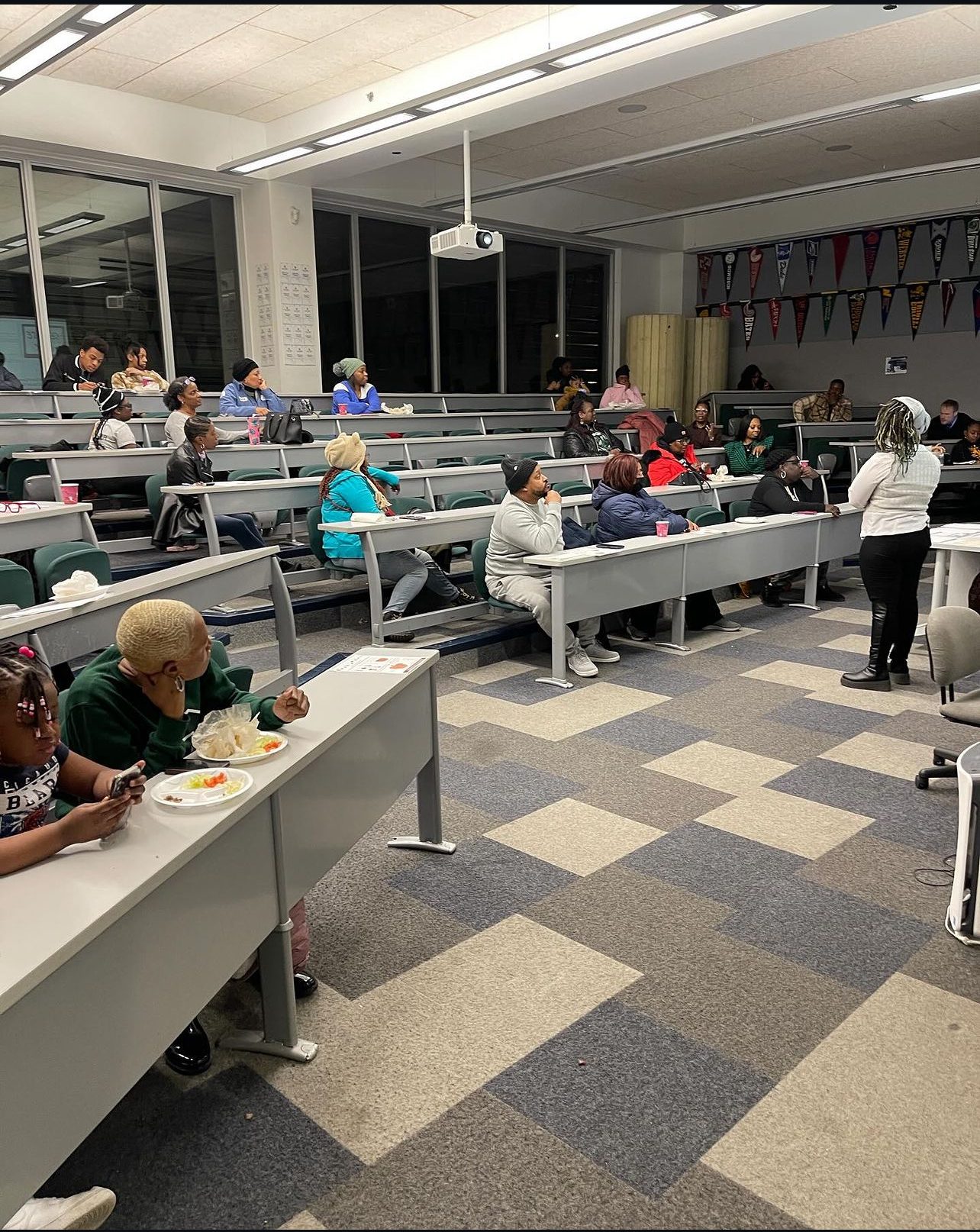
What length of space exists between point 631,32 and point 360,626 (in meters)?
4.00

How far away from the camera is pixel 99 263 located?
9062 millimetres

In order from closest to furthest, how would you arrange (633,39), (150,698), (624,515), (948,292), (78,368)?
(150,698)
(624,515)
(633,39)
(78,368)
(948,292)

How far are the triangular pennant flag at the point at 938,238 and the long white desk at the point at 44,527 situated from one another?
11804 millimetres

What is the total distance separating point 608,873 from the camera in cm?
289

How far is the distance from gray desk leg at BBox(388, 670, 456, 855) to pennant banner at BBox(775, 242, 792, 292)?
12.8 metres

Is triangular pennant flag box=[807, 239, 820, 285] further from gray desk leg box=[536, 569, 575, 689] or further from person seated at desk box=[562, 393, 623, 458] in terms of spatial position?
gray desk leg box=[536, 569, 575, 689]

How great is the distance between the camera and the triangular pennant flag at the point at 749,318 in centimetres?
1427

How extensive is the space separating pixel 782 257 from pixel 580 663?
1091 cm

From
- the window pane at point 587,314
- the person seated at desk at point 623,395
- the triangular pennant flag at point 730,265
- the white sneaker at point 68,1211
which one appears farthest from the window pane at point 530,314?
the white sneaker at point 68,1211

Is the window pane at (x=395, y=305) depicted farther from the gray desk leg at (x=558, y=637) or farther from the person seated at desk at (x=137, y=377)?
the gray desk leg at (x=558, y=637)

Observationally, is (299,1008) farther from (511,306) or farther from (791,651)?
(511,306)

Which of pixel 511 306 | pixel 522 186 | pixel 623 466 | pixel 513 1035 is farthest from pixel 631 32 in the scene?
pixel 511 306

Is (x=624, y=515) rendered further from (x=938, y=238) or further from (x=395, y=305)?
(x=938, y=238)

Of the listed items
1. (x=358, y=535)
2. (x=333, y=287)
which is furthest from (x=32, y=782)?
(x=333, y=287)
